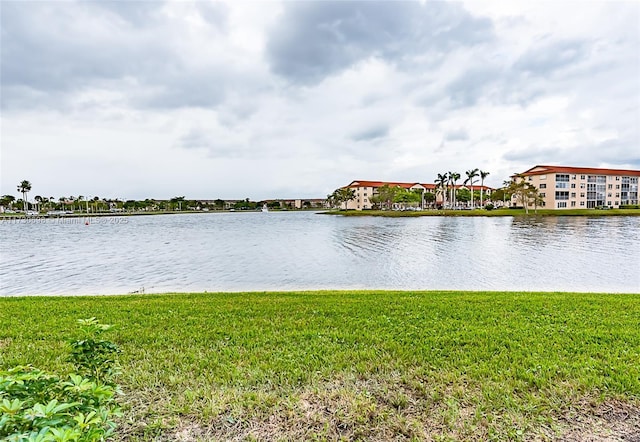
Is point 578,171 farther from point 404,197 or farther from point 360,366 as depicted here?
point 360,366

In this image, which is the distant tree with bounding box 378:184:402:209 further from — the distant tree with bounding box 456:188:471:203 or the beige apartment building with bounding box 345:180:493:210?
the distant tree with bounding box 456:188:471:203

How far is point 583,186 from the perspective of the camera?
259ft

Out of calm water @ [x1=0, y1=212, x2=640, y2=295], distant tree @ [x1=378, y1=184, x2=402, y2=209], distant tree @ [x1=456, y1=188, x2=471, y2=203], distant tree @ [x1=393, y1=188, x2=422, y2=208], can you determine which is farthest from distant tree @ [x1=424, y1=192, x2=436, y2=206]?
calm water @ [x1=0, y1=212, x2=640, y2=295]

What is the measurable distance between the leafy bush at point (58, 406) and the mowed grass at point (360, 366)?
3.28ft

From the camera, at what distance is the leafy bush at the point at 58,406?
1.62 m

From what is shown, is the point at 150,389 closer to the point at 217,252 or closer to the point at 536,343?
the point at 536,343

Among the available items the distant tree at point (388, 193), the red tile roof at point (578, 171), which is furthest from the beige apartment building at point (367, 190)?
the red tile roof at point (578, 171)

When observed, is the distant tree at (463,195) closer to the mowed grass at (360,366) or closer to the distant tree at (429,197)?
the distant tree at (429,197)

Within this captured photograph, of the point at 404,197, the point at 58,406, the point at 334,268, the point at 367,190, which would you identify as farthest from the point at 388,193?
the point at 58,406

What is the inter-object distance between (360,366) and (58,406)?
10.3ft

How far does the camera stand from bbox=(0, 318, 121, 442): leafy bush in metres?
1.62

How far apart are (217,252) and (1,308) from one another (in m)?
14.9

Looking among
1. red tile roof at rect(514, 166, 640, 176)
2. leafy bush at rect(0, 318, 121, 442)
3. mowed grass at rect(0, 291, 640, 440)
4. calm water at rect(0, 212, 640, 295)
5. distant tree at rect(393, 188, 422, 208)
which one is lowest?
calm water at rect(0, 212, 640, 295)

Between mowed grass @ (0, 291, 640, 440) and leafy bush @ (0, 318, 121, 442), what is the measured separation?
1.00 meters
